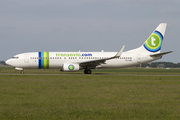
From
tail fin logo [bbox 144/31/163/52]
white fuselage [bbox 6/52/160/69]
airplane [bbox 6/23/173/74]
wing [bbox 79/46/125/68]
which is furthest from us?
tail fin logo [bbox 144/31/163/52]

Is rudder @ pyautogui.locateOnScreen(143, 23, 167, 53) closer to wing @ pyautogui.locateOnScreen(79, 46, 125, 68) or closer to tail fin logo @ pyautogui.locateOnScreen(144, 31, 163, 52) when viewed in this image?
tail fin logo @ pyautogui.locateOnScreen(144, 31, 163, 52)

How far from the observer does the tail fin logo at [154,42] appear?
3978 cm

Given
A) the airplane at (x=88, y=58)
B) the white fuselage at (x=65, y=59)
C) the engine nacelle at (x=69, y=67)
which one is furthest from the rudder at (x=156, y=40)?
the engine nacelle at (x=69, y=67)

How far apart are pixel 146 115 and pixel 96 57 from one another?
1163 inches

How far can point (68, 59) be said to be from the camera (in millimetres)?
37312

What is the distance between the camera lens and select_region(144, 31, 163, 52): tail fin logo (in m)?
39.8

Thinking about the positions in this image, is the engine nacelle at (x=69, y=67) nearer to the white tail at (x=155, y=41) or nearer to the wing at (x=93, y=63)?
the wing at (x=93, y=63)

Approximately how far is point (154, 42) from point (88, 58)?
35.8ft

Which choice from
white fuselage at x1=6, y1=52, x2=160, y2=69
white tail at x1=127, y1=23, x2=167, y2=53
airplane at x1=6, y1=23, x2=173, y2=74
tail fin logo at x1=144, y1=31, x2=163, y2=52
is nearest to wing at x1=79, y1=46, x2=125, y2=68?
airplane at x1=6, y1=23, x2=173, y2=74

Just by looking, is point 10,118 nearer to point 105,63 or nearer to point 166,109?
point 166,109

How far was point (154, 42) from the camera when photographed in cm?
3984

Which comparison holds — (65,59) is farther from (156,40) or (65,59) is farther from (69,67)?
(156,40)

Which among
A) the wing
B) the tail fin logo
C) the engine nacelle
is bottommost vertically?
the engine nacelle

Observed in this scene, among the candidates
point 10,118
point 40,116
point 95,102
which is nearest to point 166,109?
point 95,102
